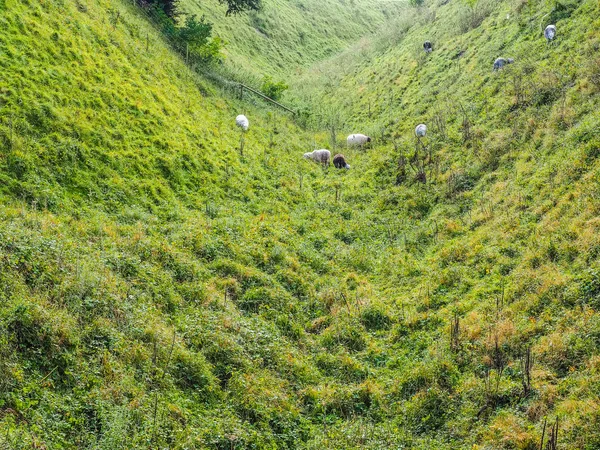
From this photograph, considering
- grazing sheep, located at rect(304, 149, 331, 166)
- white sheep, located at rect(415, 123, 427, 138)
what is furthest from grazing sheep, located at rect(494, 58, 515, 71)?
grazing sheep, located at rect(304, 149, 331, 166)

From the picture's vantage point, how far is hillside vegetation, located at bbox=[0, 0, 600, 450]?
8977mm

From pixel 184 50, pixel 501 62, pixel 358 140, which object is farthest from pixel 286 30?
pixel 501 62

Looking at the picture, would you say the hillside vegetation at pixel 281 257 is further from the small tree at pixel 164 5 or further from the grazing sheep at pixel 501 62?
the small tree at pixel 164 5

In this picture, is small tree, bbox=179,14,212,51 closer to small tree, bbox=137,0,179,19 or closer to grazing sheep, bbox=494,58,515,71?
small tree, bbox=137,0,179,19

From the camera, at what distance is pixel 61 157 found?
560 inches

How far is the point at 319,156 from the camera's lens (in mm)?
25500

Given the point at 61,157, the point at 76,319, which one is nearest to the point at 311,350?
the point at 76,319

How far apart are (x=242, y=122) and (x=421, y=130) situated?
900cm

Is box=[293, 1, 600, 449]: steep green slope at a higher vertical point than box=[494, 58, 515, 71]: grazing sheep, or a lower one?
lower

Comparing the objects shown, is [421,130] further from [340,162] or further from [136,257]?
[136,257]

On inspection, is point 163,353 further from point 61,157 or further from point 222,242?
point 61,157

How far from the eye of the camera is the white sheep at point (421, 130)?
2361cm

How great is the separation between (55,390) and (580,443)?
885 centimetres

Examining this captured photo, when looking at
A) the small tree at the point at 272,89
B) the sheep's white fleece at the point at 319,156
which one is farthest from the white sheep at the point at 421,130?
the small tree at the point at 272,89
